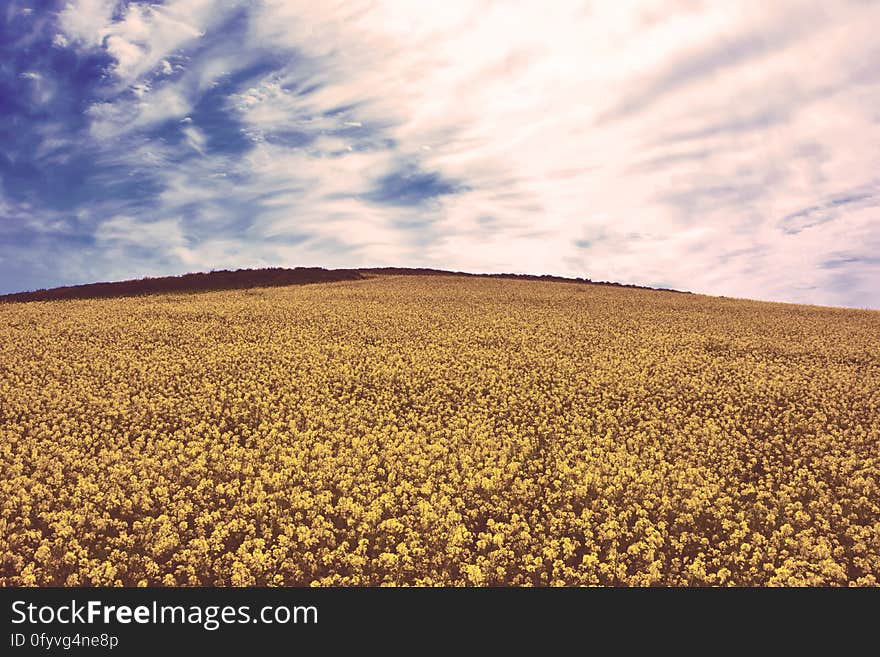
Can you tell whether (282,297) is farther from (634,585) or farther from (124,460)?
(634,585)

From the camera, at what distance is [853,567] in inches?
336

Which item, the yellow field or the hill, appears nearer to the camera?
the yellow field

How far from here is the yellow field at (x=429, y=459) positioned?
8.21 meters

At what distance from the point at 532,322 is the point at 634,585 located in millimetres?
21465

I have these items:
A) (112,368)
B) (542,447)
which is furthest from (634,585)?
(112,368)

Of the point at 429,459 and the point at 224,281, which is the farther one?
the point at 224,281

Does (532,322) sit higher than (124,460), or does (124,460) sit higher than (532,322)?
(532,322)

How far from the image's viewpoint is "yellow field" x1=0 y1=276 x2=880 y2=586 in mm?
8211

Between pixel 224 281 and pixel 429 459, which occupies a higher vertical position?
pixel 224 281

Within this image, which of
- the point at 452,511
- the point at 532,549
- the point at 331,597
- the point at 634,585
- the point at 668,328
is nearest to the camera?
the point at 331,597

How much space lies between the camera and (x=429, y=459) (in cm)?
1148

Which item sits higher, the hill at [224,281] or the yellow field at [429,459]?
the hill at [224,281]

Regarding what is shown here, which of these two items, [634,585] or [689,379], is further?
[689,379]

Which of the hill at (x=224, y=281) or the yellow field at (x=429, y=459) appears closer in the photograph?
the yellow field at (x=429, y=459)
